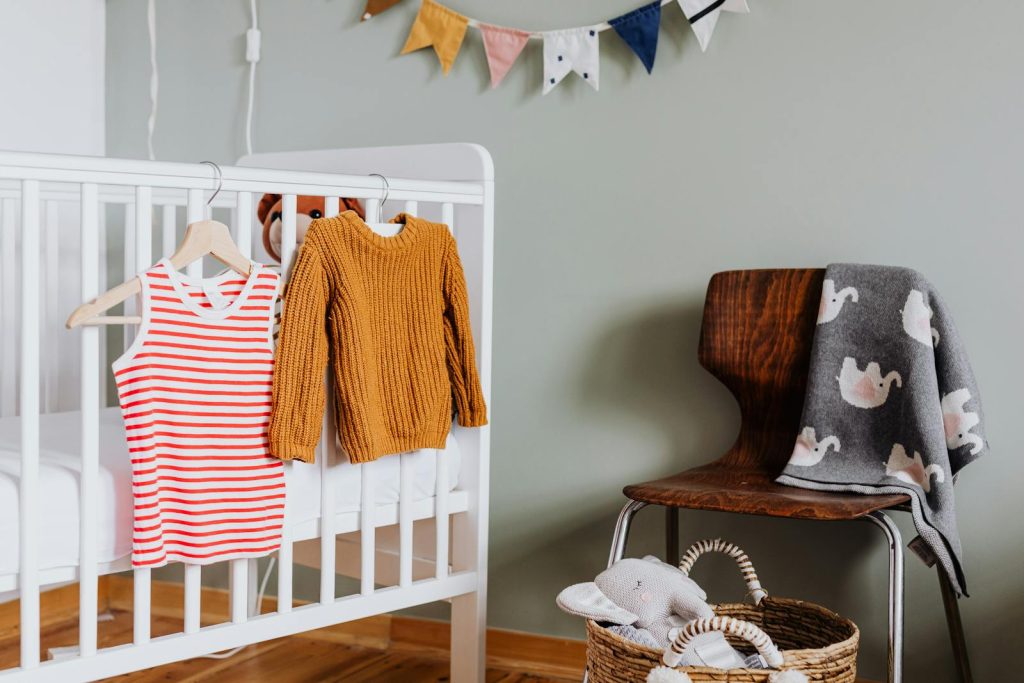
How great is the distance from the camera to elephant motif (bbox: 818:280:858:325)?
1.63 meters

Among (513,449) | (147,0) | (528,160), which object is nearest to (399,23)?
(528,160)

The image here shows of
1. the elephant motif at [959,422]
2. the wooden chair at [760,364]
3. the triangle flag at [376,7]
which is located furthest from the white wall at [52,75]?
the elephant motif at [959,422]

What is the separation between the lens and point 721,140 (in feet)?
6.10

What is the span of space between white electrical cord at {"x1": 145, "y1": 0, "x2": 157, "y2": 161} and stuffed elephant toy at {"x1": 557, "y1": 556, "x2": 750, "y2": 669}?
60.0 inches

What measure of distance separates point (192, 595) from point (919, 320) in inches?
42.9

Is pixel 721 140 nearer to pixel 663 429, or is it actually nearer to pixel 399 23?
pixel 663 429

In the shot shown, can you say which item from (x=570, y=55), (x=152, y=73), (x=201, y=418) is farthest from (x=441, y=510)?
(x=152, y=73)

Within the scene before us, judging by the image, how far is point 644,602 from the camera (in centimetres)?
141

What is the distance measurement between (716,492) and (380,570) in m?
0.62

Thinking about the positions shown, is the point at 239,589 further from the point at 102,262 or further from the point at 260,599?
the point at 102,262

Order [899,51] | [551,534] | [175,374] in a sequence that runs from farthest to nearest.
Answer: [551,534] → [899,51] → [175,374]

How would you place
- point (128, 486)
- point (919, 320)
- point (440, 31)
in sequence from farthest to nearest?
point (440, 31) → point (919, 320) → point (128, 486)

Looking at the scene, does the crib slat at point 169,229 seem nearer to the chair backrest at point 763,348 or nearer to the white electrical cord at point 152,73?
the white electrical cord at point 152,73

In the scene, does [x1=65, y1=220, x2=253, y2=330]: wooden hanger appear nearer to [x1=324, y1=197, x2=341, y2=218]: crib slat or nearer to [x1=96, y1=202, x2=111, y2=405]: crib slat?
[x1=324, y1=197, x2=341, y2=218]: crib slat
